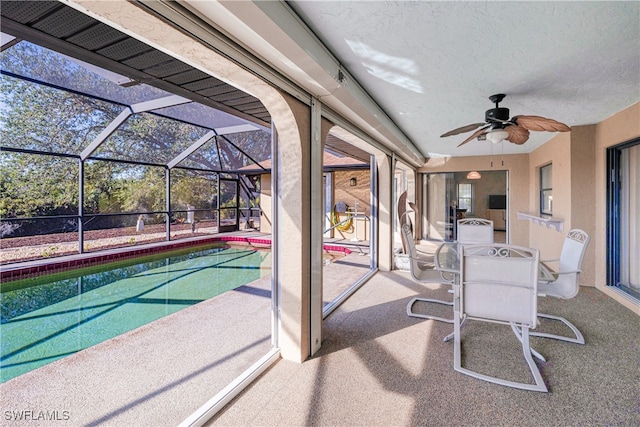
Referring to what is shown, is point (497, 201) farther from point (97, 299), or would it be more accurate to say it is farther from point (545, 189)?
point (97, 299)

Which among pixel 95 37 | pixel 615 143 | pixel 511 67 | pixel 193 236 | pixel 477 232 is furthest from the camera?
pixel 193 236

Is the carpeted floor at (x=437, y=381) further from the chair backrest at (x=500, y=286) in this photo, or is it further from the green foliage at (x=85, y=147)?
the green foliage at (x=85, y=147)

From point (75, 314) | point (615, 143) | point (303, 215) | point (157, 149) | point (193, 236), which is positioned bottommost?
point (75, 314)

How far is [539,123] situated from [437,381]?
7.89 ft

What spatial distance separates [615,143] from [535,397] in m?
3.59

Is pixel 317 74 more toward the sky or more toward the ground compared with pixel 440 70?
more toward the ground

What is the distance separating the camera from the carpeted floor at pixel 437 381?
1739 mm

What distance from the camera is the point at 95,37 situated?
167cm

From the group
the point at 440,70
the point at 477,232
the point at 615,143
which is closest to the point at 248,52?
the point at 440,70

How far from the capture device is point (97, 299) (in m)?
4.46

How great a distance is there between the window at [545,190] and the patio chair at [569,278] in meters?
3.21

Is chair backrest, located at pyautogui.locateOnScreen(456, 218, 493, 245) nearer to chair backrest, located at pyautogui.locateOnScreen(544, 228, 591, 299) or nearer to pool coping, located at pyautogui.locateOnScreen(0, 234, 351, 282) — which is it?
chair backrest, located at pyautogui.locateOnScreen(544, 228, 591, 299)

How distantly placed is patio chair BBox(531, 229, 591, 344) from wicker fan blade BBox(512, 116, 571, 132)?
0.98m

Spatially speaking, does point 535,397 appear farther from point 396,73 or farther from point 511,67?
point 396,73
